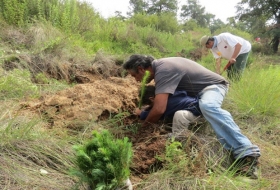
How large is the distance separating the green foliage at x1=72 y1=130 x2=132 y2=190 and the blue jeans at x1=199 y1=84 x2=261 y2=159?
1.17 metres

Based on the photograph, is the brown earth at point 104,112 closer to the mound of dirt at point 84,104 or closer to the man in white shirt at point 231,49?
the mound of dirt at point 84,104

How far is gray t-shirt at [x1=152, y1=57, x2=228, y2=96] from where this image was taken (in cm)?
275

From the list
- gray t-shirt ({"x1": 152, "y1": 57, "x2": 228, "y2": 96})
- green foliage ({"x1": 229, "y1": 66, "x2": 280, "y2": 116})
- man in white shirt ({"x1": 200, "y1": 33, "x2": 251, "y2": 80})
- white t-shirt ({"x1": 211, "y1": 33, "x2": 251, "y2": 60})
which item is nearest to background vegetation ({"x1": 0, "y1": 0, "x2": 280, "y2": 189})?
green foliage ({"x1": 229, "y1": 66, "x2": 280, "y2": 116})

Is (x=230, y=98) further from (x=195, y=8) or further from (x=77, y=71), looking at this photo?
(x=195, y=8)

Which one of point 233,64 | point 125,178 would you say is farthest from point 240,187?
point 233,64

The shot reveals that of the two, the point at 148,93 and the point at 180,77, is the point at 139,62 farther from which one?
the point at 148,93

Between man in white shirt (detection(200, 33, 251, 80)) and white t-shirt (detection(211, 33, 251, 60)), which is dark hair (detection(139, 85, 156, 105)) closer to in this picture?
man in white shirt (detection(200, 33, 251, 80))

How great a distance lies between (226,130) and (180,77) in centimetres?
73

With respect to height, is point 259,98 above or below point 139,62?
below

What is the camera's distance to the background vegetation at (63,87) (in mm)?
2064

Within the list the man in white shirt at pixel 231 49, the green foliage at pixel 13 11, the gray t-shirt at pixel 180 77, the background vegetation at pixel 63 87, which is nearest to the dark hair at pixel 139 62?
the gray t-shirt at pixel 180 77

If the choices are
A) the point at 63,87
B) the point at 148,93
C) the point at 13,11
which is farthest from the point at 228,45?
the point at 13,11

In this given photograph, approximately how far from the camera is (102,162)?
5.45 ft

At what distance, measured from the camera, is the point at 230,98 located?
372cm
